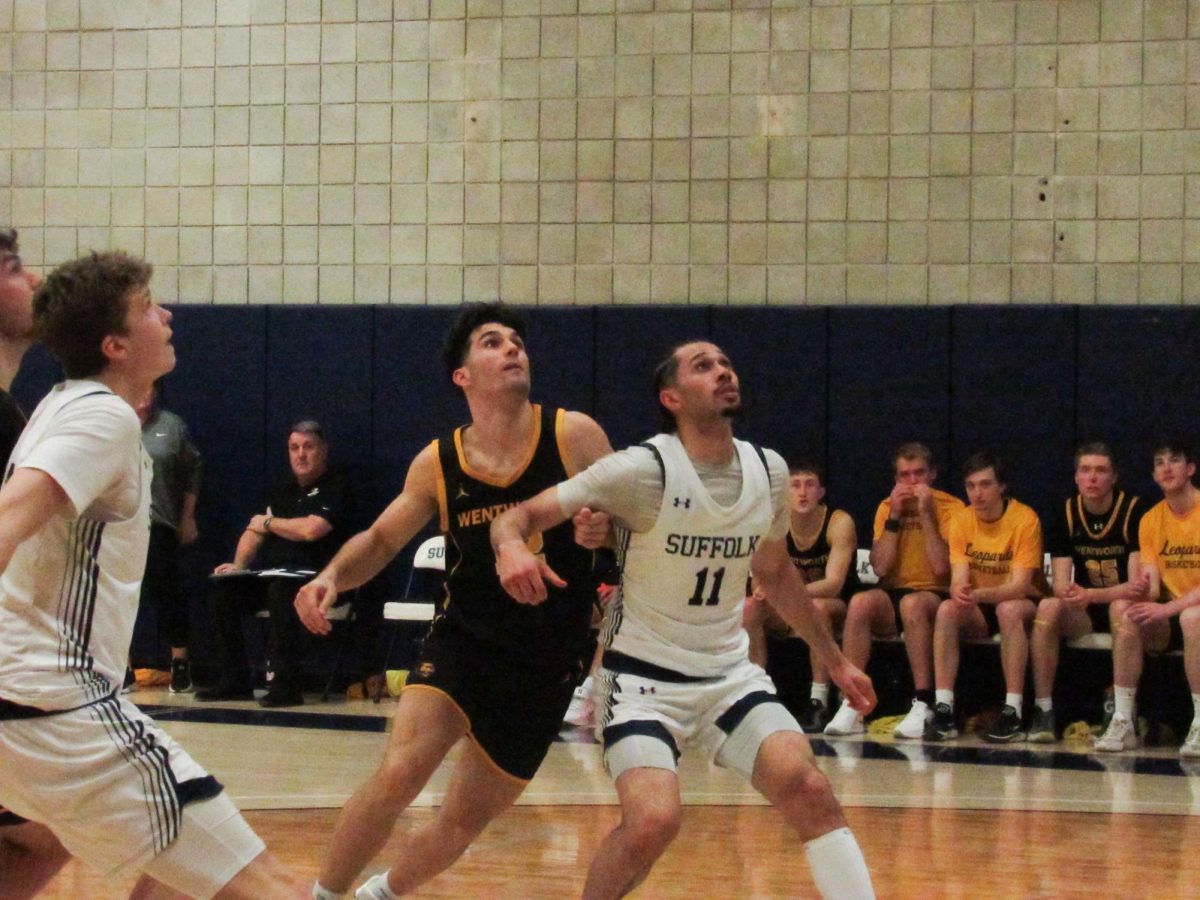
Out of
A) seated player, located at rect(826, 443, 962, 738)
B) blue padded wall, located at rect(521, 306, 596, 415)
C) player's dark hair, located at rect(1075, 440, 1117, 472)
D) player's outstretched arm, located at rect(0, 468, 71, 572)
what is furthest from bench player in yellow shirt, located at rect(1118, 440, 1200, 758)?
player's outstretched arm, located at rect(0, 468, 71, 572)

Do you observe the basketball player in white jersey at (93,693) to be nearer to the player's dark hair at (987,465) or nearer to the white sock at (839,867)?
the white sock at (839,867)

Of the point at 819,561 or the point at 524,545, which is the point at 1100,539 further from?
the point at 524,545

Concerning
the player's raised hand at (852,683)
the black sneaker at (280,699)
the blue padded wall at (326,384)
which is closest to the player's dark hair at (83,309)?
the player's raised hand at (852,683)

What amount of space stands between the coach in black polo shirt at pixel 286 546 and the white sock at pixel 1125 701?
14.1 ft

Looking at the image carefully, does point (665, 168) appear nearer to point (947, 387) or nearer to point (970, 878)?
point (947, 387)

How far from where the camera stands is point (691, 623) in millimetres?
4188

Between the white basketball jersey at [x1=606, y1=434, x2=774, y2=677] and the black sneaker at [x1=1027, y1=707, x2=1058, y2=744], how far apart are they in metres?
4.38

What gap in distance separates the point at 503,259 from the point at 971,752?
13.2 feet

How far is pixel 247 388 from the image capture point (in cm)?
1011

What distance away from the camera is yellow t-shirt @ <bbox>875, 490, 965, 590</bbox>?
28.2 feet

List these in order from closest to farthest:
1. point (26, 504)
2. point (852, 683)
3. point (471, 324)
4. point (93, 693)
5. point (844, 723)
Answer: point (26, 504)
point (93, 693)
point (852, 683)
point (471, 324)
point (844, 723)

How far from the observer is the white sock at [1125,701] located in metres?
7.95

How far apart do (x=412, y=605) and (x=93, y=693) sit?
6163 mm

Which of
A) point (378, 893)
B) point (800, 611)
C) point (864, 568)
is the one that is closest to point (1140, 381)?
point (864, 568)
